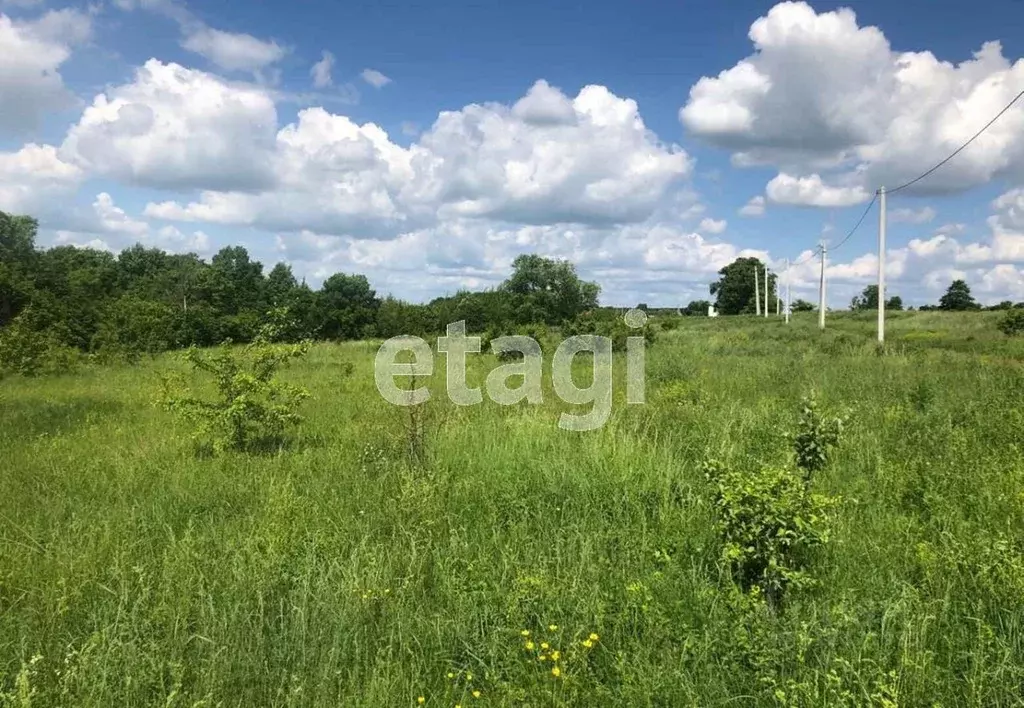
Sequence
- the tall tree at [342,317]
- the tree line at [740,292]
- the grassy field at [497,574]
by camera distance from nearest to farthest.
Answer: the grassy field at [497,574]
the tall tree at [342,317]
the tree line at [740,292]

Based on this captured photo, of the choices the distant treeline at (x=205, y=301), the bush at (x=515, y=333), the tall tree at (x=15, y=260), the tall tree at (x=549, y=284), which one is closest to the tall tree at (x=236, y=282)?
the distant treeline at (x=205, y=301)

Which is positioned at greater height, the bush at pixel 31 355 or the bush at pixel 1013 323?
the bush at pixel 1013 323

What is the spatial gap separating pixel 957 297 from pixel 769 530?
90.3 meters

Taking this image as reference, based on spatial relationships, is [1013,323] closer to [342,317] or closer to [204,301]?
[342,317]

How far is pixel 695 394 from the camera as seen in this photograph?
975cm

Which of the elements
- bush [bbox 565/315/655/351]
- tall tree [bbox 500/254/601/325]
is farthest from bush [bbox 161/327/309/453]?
tall tree [bbox 500/254/601/325]

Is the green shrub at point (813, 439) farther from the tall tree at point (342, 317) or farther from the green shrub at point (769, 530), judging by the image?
the tall tree at point (342, 317)

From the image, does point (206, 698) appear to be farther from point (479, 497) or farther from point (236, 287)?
point (236, 287)

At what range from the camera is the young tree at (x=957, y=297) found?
245ft

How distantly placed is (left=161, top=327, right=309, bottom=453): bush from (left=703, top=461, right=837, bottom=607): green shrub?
17.3 ft

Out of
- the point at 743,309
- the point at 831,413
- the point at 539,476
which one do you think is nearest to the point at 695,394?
the point at 831,413

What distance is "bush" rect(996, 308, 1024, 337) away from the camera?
87.6 feet

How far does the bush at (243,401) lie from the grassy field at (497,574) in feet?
1.31

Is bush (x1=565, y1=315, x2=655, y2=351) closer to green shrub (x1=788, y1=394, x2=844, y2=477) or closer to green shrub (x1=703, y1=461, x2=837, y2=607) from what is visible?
green shrub (x1=788, y1=394, x2=844, y2=477)
